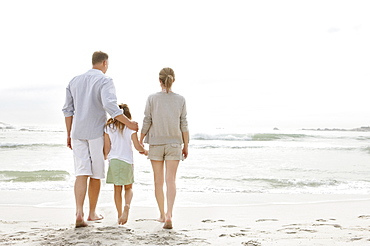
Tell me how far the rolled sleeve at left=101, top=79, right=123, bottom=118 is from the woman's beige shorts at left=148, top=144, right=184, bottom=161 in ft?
1.92

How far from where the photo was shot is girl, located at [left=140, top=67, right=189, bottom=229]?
3.86 m

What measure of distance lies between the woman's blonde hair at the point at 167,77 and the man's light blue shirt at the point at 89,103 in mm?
544

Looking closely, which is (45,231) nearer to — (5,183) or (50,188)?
(50,188)

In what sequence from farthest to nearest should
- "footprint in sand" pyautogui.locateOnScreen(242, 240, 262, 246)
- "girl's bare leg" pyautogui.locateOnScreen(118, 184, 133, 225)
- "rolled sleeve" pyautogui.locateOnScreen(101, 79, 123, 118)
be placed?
"girl's bare leg" pyautogui.locateOnScreen(118, 184, 133, 225), "rolled sleeve" pyautogui.locateOnScreen(101, 79, 123, 118), "footprint in sand" pyautogui.locateOnScreen(242, 240, 262, 246)

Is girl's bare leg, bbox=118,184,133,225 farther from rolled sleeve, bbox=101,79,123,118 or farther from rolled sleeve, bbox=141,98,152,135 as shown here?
rolled sleeve, bbox=101,79,123,118

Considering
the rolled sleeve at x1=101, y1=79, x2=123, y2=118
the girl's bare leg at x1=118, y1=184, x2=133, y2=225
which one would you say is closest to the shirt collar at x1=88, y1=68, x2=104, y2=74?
the rolled sleeve at x1=101, y1=79, x2=123, y2=118

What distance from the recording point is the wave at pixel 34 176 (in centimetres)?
761

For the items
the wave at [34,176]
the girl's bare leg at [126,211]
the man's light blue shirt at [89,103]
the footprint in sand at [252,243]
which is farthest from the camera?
the wave at [34,176]

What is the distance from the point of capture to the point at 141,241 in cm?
323

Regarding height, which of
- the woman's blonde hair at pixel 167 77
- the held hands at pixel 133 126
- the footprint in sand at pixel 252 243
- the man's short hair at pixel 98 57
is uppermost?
the man's short hair at pixel 98 57

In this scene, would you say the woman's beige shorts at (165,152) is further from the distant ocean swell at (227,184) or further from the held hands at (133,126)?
the distant ocean swell at (227,184)

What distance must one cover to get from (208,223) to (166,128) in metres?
1.26

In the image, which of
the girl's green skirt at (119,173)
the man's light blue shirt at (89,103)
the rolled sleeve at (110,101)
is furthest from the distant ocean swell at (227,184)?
the rolled sleeve at (110,101)

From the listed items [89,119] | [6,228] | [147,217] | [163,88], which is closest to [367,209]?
[147,217]
